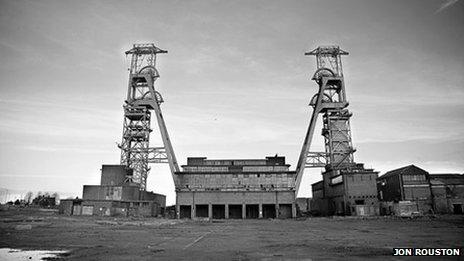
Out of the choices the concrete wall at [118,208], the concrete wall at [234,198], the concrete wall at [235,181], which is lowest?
the concrete wall at [118,208]

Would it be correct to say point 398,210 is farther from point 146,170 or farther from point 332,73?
point 146,170

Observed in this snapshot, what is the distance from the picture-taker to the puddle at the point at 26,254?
851 centimetres

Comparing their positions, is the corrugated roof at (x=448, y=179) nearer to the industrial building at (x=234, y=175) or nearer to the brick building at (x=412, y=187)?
the brick building at (x=412, y=187)

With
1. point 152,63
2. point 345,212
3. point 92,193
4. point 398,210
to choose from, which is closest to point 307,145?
point 345,212

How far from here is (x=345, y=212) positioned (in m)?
44.9

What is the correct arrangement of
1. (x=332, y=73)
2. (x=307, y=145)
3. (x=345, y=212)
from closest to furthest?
(x=345, y=212), (x=307, y=145), (x=332, y=73)

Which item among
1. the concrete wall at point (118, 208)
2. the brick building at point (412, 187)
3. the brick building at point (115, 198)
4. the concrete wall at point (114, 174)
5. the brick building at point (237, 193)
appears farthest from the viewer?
the concrete wall at point (114, 174)

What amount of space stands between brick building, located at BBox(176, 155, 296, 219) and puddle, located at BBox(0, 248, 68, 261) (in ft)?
122

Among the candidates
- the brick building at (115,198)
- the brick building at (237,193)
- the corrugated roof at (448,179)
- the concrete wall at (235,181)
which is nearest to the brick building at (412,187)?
the corrugated roof at (448,179)

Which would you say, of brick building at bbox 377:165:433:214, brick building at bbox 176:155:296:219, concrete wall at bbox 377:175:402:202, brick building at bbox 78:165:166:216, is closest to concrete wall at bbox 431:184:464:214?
brick building at bbox 377:165:433:214

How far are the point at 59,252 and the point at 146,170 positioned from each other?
43.7 meters

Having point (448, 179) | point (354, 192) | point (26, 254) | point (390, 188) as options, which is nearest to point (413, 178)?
point (390, 188)

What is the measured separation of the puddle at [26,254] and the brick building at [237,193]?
37215 mm

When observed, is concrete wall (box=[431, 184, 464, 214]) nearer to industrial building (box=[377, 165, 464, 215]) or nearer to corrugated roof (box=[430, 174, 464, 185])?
industrial building (box=[377, 165, 464, 215])
